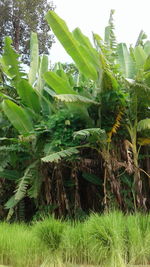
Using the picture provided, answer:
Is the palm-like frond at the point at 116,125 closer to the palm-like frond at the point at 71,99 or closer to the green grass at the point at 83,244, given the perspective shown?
the palm-like frond at the point at 71,99

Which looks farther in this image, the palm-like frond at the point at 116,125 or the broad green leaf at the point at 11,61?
the broad green leaf at the point at 11,61

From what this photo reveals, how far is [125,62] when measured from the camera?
656cm

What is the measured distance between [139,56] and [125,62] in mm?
294

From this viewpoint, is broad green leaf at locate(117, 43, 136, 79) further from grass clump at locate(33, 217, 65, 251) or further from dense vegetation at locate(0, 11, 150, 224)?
grass clump at locate(33, 217, 65, 251)

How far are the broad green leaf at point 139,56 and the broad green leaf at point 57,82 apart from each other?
59.5 inches

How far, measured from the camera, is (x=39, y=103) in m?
7.22

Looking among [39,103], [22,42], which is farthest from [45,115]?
[22,42]

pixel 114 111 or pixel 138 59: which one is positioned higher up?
pixel 138 59

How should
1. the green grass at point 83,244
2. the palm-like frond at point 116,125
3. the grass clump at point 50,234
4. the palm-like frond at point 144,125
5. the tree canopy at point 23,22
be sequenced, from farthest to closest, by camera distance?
the tree canopy at point 23,22
the palm-like frond at point 116,125
the palm-like frond at point 144,125
the grass clump at point 50,234
the green grass at point 83,244

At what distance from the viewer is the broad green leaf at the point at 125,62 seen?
20.8 feet

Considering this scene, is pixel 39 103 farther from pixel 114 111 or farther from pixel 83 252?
pixel 83 252

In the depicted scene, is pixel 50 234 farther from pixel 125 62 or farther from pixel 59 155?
pixel 125 62

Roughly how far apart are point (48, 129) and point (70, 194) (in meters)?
1.54

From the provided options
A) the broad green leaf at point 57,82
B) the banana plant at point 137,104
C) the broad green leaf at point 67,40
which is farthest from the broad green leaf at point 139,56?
the broad green leaf at point 57,82
